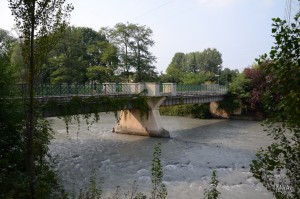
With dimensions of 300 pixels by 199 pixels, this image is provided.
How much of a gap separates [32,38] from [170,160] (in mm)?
14661

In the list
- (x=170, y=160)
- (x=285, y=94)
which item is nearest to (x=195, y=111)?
(x=170, y=160)

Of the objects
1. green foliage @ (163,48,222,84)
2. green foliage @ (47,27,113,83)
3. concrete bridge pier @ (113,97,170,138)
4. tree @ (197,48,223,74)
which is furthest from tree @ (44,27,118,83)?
tree @ (197,48,223,74)

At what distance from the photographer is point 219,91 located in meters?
47.7

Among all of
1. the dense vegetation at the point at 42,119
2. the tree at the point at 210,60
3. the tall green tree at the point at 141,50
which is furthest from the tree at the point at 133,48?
the tree at the point at 210,60

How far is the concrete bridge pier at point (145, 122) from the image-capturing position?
29.1 meters

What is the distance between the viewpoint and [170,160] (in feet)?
66.4

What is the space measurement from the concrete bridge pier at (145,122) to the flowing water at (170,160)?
93 centimetres

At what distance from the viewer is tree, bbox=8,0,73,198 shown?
7.03 m

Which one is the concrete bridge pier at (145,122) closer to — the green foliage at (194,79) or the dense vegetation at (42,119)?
the dense vegetation at (42,119)

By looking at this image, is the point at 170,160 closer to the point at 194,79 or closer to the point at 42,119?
the point at 42,119

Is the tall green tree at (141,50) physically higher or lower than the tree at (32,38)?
higher

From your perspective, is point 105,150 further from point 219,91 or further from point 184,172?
point 219,91

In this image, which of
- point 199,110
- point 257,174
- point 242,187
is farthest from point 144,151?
point 199,110

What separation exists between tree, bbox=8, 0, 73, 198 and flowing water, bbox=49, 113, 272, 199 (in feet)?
22.5
